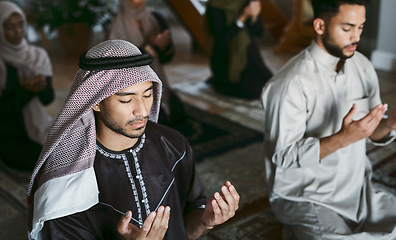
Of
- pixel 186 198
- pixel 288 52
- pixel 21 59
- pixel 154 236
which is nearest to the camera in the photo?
pixel 154 236

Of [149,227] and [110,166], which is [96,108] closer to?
[110,166]

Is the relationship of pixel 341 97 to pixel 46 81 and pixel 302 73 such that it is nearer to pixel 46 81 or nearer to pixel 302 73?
pixel 302 73

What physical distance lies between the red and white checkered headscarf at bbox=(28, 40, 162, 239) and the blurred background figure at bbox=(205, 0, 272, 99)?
318 centimetres

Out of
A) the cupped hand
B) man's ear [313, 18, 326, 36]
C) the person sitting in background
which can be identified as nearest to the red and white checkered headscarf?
the cupped hand

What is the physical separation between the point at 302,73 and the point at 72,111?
3.64 feet

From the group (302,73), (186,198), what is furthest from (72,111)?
(302,73)

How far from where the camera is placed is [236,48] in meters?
4.85

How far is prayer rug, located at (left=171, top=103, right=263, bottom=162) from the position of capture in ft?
11.9

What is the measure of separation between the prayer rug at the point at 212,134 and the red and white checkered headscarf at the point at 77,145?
1926mm

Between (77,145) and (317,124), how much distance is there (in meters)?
1.17

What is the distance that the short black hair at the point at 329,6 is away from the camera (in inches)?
81.2

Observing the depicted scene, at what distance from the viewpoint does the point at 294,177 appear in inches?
89.8

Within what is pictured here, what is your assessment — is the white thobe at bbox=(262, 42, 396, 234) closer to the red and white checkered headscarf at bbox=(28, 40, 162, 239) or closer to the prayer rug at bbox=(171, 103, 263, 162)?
the red and white checkered headscarf at bbox=(28, 40, 162, 239)

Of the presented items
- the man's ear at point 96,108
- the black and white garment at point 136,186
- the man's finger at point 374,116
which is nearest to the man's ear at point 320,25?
the man's finger at point 374,116
